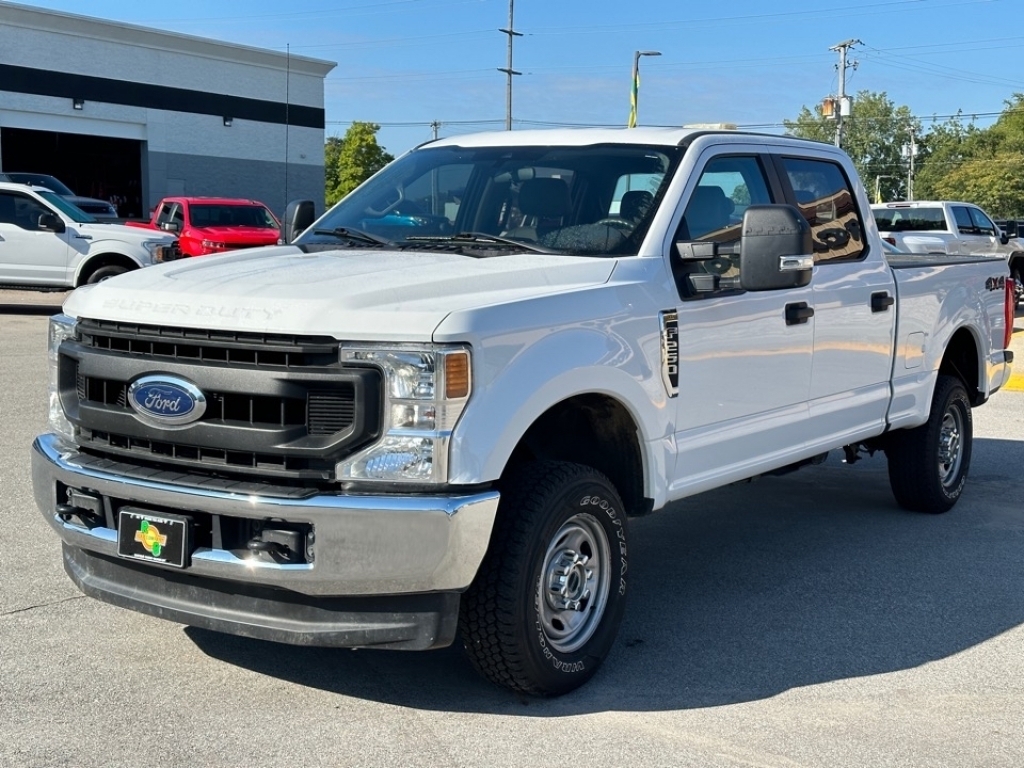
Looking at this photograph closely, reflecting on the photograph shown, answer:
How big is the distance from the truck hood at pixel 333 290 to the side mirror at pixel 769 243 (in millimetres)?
540

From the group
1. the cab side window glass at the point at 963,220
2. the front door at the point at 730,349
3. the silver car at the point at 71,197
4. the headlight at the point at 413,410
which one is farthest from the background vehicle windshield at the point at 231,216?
the headlight at the point at 413,410

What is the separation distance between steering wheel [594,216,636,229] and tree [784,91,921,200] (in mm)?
97540

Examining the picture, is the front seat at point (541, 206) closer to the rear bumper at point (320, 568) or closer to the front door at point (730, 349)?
the front door at point (730, 349)

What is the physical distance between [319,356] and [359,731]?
118 centimetres

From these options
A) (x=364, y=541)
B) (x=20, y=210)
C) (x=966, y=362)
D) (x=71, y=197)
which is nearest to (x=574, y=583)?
(x=364, y=541)

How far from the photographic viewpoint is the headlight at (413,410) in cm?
368

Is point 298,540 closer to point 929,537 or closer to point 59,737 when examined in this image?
point 59,737

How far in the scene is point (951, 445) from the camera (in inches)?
284

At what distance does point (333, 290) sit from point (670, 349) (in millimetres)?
1365

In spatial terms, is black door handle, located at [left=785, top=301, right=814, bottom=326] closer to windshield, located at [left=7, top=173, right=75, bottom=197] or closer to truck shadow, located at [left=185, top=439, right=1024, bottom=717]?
truck shadow, located at [left=185, top=439, right=1024, bottom=717]

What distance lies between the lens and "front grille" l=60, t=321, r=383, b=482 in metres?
3.70

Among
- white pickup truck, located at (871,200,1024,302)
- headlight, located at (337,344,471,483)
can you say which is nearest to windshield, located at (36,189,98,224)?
white pickup truck, located at (871,200,1024,302)

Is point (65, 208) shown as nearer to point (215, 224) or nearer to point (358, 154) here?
point (215, 224)

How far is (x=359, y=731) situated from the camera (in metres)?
3.90
